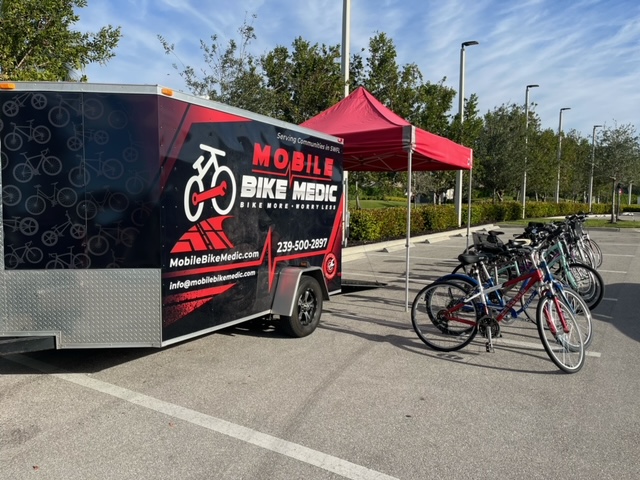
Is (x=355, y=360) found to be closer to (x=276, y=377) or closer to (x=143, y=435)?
(x=276, y=377)

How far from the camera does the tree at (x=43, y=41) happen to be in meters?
7.34

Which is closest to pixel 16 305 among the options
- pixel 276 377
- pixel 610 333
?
pixel 276 377

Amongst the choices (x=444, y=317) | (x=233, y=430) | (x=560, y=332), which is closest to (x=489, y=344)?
(x=444, y=317)

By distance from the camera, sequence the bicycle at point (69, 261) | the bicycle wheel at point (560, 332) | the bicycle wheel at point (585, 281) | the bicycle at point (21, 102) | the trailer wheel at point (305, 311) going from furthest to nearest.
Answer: the bicycle wheel at point (585, 281)
the trailer wheel at point (305, 311)
the bicycle wheel at point (560, 332)
the bicycle at point (69, 261)
the bicycle at point (21, 102)


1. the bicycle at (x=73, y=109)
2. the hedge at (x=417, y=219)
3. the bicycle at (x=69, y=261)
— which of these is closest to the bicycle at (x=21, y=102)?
the bicycle at (x=73, y=109)

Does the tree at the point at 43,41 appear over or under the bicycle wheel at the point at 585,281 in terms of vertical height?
over

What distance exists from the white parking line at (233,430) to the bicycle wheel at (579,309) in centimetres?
302

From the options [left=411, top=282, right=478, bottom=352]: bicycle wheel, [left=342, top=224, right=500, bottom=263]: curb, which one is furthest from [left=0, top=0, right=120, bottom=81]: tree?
[left=342, top=224, right=500, bottom=263]: curb

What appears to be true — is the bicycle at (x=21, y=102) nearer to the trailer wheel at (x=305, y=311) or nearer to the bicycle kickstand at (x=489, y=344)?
the trailer wheel at (x=305, y=311)

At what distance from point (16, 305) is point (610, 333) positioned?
661 cm

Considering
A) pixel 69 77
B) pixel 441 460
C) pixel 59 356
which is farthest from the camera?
pixel 69 77

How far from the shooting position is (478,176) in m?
30.1

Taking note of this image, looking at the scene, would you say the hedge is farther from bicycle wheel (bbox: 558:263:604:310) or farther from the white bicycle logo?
the white bicycle logo

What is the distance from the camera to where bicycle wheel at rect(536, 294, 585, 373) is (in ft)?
16.0
